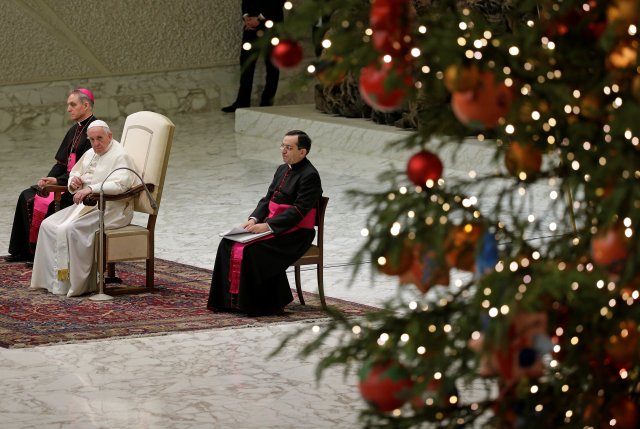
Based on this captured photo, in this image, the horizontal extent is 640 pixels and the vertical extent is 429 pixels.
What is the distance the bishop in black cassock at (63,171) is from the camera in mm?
9008

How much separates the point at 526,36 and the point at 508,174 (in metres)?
0.36

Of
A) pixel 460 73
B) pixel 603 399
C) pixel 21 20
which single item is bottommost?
pixel 603 399

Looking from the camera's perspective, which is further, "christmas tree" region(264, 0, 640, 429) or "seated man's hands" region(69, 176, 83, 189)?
"seated man's hands" region(69, 176, 83, 189)

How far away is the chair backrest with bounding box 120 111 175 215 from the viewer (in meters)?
8.40

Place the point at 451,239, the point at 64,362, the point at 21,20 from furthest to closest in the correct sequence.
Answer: the point at 21,20, the point at 64,362, the point at 451,239

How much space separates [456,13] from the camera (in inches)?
125

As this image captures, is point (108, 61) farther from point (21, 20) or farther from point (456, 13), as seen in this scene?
point (456, 13)

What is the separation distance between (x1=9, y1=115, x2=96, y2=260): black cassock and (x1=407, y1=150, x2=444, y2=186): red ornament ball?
613 cm

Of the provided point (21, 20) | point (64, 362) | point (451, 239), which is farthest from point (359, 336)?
point (21, 20)

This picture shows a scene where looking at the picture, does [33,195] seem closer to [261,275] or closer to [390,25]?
[261,275]

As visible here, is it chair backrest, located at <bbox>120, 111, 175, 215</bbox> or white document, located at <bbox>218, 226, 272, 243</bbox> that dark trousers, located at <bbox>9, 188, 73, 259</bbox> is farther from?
white document, located at <bbox>218, 226, 272, 243</bbox>

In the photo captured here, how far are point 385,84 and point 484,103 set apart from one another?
23 centimetres

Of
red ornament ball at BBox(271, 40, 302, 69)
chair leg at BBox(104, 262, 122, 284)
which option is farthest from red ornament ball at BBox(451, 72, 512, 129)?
chair leg at BBox(104, 262, 122, 284)

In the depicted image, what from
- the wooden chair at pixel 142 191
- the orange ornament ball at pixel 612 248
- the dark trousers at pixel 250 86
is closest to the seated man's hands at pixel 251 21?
the dark trousers at pixel 250 86
